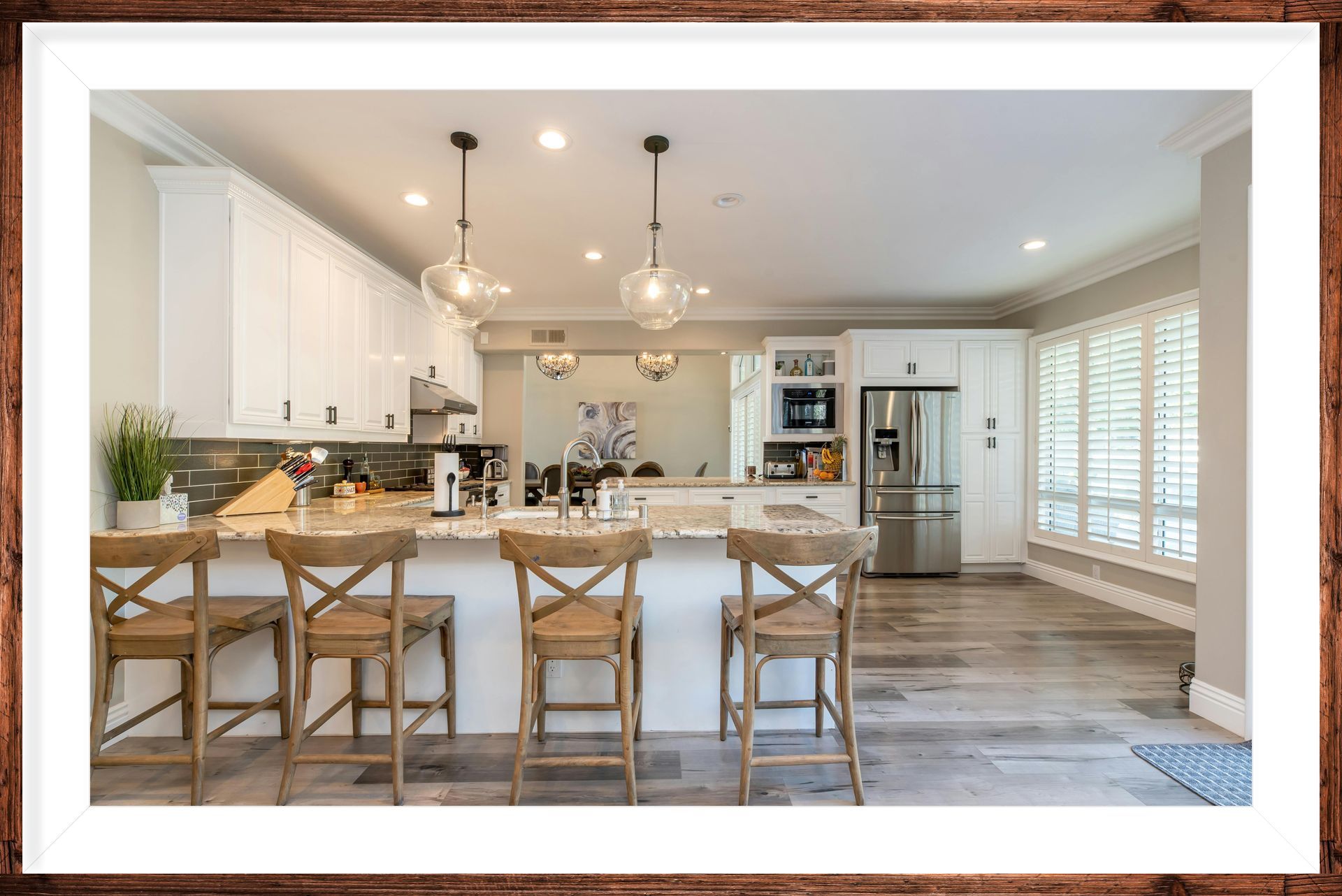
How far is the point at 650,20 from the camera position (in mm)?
784

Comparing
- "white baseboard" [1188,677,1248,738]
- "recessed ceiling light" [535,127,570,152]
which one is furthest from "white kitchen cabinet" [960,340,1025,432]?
"recessed ceiling light" [535,127,570,152]

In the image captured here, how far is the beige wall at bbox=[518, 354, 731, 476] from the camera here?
9023 mm

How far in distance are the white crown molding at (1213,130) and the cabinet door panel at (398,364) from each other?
439cm

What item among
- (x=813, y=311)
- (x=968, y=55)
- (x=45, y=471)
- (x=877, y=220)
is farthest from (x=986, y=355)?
(x=45, y=471)

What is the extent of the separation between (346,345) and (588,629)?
2499mm

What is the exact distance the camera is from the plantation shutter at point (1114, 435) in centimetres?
399

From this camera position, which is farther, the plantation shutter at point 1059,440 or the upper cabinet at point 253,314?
the plantation shutter at point 1059,440

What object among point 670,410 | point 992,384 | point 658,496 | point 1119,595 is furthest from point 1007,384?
point 670,410

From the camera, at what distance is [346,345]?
326 cm

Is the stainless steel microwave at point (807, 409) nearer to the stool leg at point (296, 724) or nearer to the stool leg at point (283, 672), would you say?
the stool leg at point (283, 672)

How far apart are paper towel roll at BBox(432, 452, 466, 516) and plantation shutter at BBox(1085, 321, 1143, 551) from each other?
4.55m

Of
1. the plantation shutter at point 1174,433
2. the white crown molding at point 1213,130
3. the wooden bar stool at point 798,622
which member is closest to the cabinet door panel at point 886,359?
the plantation shutter at point 1174,433

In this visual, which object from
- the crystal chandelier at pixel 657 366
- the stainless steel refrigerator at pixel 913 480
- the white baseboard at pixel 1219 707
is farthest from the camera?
the crystal chandelier at pixel 657 366

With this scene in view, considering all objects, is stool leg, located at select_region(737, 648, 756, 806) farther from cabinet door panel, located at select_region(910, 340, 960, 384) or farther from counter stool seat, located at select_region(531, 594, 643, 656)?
cabinet door panel, located at select_region(910, 340, 960, 384)
